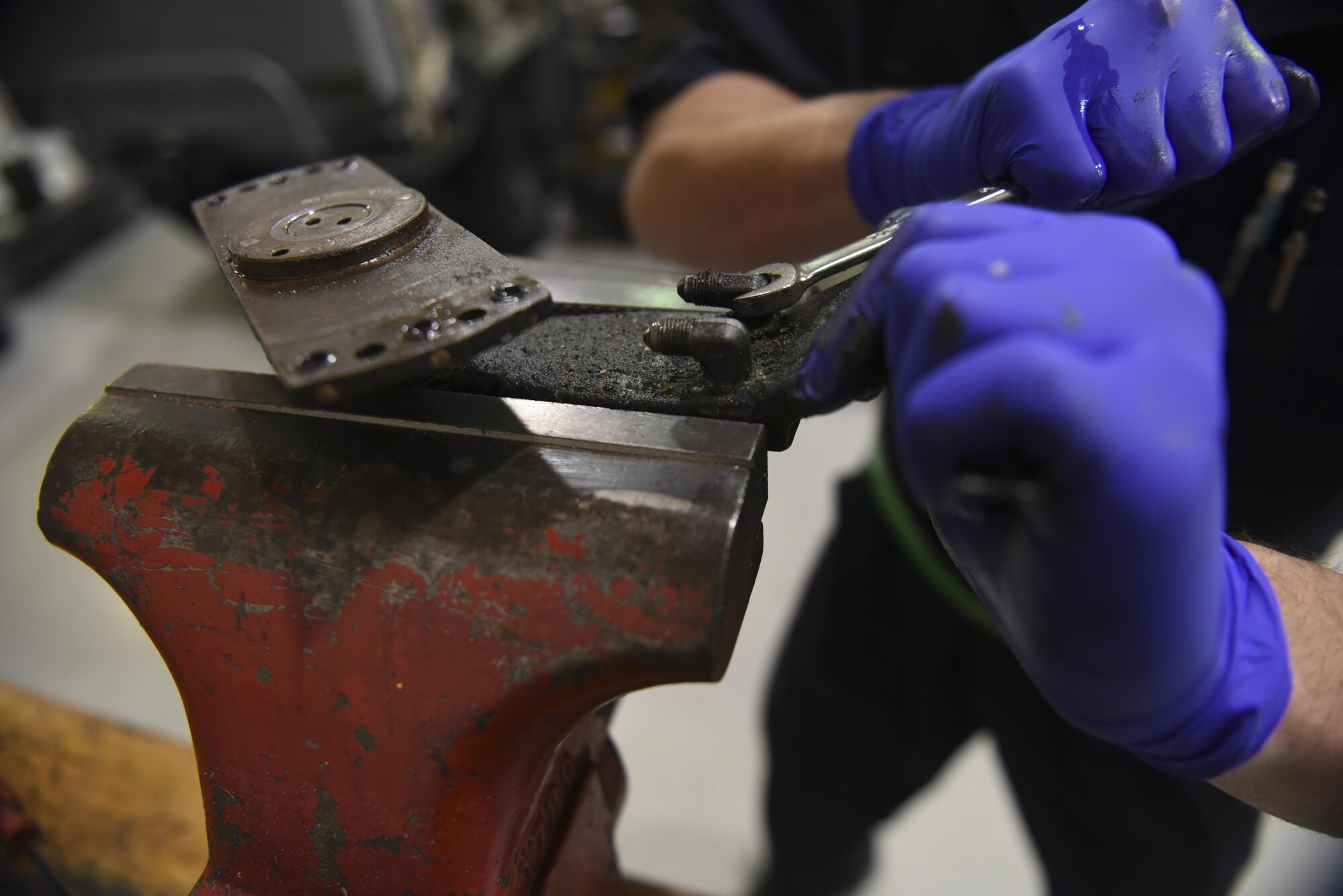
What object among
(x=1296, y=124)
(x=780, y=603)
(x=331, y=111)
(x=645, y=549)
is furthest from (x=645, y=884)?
(x=331, y=111)

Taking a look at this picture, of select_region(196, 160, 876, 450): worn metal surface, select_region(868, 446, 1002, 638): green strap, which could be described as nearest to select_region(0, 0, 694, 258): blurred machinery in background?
select_region(868, 446, 1002, 638): green strap

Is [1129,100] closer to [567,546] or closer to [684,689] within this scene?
[567,546]

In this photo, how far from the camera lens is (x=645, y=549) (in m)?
0.49

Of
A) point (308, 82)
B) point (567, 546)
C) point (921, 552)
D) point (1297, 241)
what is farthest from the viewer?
point (308, 82)

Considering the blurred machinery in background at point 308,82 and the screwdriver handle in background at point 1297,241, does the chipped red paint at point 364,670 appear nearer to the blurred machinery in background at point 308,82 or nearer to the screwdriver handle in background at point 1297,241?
the screwdriver handle in background at point 1297,241


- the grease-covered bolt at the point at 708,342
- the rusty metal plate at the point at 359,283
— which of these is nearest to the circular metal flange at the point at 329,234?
the rusty metal plate at the point at 359,283

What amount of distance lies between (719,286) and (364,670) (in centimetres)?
39

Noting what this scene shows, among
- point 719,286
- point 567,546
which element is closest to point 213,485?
point 567,546

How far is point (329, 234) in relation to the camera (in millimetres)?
612

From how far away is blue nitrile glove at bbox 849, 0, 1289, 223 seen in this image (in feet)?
2.23

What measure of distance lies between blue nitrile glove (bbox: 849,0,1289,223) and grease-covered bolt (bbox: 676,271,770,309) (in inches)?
10.9

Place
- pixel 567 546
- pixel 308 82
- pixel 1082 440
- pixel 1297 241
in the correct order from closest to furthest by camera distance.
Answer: pixel 1082 440 < pixel 567 546 < pixel 1297 241 < pixel 308 82

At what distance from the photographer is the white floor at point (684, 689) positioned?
5.06ft

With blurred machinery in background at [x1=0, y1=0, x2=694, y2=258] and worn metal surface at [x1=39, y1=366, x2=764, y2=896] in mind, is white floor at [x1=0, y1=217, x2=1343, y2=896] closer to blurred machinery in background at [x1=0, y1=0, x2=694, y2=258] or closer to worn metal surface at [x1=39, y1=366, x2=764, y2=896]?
blurred machinery in background at [x1=0, y1=0, x2=694, y2=258]
